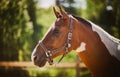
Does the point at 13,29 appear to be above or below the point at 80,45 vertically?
below

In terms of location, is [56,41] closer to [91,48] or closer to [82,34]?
[82,34]

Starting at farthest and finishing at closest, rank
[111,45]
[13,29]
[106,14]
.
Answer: [106,14] → [13,29] → [111,45]

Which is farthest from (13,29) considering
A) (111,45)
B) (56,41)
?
(111,45)

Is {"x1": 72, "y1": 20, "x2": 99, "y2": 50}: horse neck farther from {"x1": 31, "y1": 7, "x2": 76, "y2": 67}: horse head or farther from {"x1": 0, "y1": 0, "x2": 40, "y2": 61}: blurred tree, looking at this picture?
{"x1": 0, "y1": 0, "x2": 40, "y2": 61}: blurred tree

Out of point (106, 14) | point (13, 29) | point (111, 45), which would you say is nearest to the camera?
point (111, 45)

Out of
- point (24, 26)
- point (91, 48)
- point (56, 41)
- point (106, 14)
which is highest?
point (56, 41)

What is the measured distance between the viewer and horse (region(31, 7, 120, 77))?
11.4 ft

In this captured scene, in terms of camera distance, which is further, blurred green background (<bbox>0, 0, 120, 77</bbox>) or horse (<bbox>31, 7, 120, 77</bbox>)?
blurred green background (<bbox>0, 0, 120, 77</bbox>)

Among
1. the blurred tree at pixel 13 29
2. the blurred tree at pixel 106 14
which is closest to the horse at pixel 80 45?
the blurred tree at pixel 13 29

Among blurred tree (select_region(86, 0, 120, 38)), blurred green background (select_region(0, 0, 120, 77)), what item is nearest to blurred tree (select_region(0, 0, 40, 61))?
blurred green background (select_region(0, 0, 120, 77))

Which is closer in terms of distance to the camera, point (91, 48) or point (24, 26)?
point (91, 48)

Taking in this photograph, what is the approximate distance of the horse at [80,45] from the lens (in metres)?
3.48

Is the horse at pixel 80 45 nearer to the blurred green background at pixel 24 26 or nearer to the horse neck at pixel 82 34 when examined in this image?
the horse neck at pixel 82 34

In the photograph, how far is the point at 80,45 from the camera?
3551 millimetres
